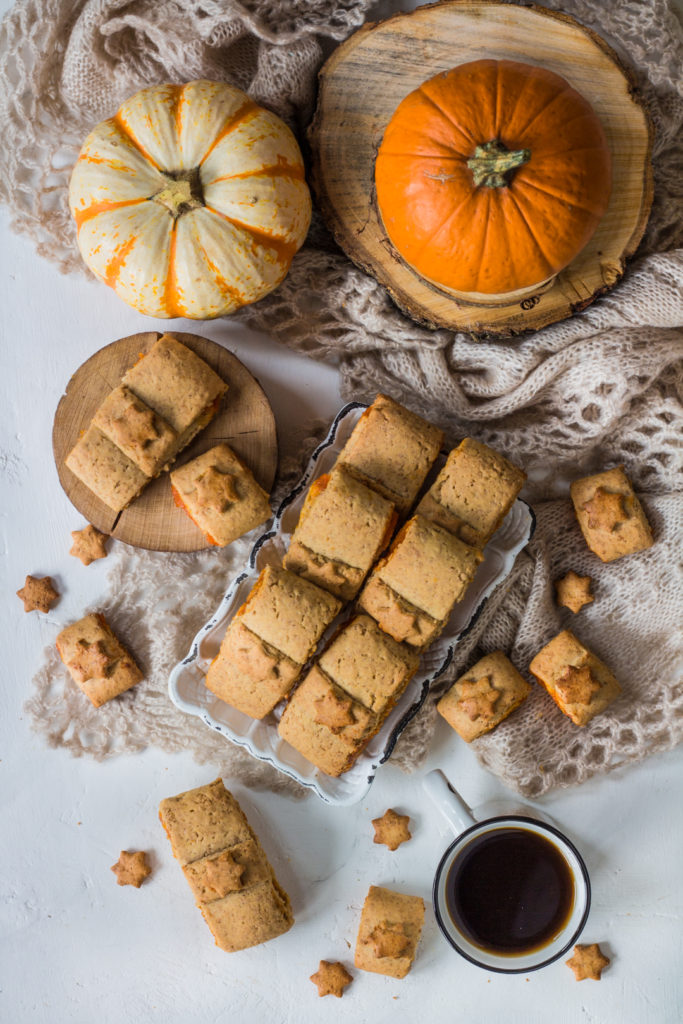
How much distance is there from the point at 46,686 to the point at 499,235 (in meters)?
1.79

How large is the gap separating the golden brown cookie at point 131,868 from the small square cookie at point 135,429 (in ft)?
3.76

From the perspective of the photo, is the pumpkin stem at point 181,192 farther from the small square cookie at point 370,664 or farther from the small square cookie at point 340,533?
the small square cookie at point 370,664

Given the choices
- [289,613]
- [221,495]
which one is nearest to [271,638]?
[289,613]

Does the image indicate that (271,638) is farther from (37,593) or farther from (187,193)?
(187,193)

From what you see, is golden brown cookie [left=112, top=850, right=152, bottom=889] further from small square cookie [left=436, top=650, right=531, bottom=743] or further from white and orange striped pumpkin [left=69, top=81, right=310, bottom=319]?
white and orange striped pumpkin [left=69, top=81, right=310, bottom=319]

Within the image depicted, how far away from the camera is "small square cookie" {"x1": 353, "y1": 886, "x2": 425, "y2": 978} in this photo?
2.28 m

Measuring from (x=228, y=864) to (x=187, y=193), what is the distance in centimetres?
175

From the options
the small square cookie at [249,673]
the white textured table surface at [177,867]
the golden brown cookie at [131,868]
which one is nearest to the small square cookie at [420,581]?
the small square cookie at [249,673]

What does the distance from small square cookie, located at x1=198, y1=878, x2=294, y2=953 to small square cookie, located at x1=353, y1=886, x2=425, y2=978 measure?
0.84ft

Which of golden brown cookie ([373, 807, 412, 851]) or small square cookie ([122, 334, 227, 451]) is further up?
small square cookie ([122, 334, 227, 451])

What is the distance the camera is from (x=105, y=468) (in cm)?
212

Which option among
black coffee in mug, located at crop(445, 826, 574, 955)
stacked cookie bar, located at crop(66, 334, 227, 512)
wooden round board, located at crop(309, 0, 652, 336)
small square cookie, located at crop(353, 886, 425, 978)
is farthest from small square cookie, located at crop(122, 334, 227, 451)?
small square cookie, located at crop(353, 886, 425, 978)

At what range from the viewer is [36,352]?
2396 millimetres

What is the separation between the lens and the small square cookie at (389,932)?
228 cm
